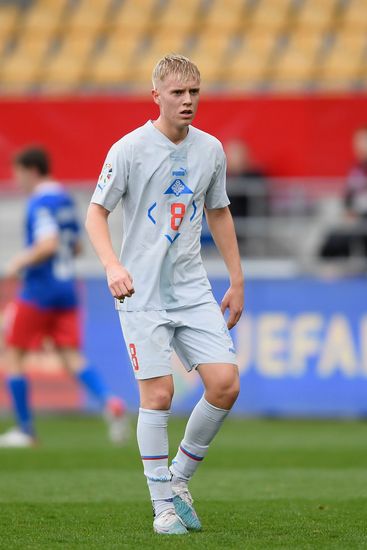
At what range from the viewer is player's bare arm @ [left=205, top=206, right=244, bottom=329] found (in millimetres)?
6188

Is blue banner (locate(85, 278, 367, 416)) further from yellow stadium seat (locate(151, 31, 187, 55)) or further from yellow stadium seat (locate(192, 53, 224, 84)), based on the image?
yellow stadium seat (locate(151, 31, 187, 55))

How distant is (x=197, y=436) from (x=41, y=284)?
517 centimetres

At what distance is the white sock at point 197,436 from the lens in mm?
5938

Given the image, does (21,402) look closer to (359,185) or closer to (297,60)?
(359,185)

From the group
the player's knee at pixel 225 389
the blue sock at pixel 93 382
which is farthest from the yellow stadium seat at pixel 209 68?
the player's knee at pixel 225 389

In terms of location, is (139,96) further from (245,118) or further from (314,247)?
(314,247)

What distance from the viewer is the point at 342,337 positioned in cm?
1276

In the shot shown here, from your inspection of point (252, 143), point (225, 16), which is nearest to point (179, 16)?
point (225, 16)

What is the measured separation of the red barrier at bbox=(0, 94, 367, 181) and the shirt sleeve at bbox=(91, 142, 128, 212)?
34.0ft

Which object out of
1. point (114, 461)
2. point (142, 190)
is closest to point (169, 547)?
point (142, 190)

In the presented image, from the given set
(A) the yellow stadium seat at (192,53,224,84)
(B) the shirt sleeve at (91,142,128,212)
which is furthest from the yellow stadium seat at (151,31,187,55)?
(B) the shirt sleeve at (91,142,128,212)

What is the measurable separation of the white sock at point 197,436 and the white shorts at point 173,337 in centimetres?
22

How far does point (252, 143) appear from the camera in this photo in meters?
16.2

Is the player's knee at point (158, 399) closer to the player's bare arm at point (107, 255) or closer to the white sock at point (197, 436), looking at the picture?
the white sock at point (197, 436)
